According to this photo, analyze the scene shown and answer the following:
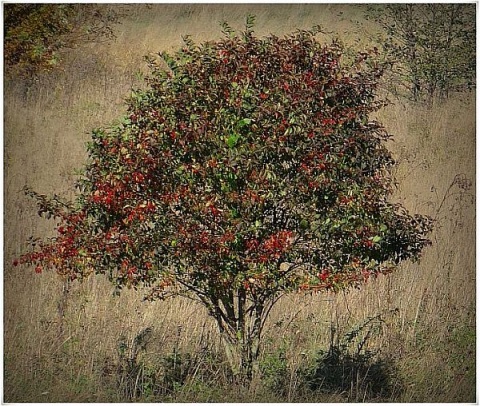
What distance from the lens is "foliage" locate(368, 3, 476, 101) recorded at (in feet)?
20.0

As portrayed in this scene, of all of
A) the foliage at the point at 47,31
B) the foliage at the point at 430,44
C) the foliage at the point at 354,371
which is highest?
the foliage at the point at 430,44

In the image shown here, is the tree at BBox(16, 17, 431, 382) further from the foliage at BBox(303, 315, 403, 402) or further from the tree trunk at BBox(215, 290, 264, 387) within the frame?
the foliage at BBox(303, 315, 403, 402)

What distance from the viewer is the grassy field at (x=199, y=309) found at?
5.54m

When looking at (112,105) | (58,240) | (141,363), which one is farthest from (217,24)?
(141,363)

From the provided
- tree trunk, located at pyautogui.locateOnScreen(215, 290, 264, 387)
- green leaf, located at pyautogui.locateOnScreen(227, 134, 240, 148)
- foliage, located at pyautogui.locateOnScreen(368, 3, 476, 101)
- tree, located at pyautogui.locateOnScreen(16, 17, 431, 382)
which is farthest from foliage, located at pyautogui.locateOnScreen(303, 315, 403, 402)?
foliage, located at pyautogui.locateOnScreen(368, 3, 476, 101)

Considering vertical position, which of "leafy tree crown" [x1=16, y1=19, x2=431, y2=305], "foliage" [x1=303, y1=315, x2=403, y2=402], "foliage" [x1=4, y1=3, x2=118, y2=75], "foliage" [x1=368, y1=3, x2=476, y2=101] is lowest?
"foliage" [x1=303, y1=315, x2=403, y2=402]

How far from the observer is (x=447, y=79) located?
21.7 feet

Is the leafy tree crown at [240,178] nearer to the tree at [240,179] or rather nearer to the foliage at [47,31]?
the tree at [240,179]

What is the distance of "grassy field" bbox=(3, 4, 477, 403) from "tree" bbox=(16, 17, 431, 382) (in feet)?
2.96

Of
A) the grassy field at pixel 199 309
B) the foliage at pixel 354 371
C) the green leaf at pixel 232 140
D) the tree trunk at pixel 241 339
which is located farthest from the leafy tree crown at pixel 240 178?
the foliage at pixel 354 371

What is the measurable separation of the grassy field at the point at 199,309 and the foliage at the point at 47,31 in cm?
12

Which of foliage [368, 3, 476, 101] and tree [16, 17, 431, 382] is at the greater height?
foliage [368, 3, 476, 101]

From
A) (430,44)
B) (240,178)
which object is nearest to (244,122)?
(240,178)

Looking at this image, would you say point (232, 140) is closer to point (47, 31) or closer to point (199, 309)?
point (199, 309)
